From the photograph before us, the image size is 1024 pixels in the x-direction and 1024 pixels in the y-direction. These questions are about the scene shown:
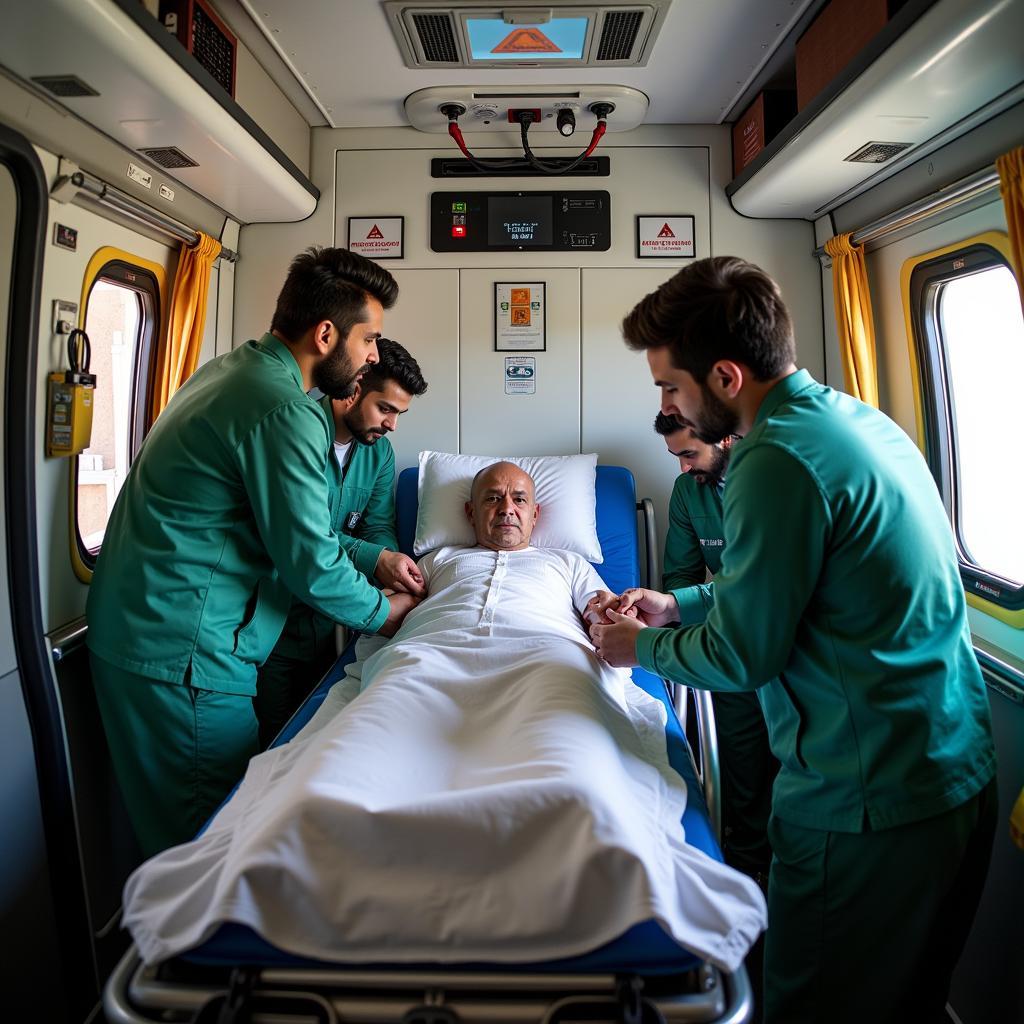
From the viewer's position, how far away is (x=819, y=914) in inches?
71.6

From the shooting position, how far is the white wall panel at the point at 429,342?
4.20 metres

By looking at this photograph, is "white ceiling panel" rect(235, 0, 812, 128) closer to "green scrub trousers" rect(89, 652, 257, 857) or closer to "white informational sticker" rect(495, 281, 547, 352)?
"white informational sticker" rect(495, 281, 547, 352)

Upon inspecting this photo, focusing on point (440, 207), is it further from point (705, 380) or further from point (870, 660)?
point (870, 660)

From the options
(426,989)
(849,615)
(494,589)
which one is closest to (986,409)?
(849,615)

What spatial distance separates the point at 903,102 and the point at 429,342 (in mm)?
2507

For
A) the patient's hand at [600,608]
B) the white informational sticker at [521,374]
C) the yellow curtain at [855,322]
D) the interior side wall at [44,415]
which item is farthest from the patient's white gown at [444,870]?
the white informational sticker at [521,374]

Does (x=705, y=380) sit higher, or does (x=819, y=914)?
(x=705, y=380)

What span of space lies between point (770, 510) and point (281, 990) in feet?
4.61

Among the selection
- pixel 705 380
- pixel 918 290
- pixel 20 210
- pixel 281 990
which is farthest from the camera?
pixel 918 290

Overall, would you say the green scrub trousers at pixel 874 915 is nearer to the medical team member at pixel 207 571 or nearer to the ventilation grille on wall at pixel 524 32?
the medical team member at pixel 207 571

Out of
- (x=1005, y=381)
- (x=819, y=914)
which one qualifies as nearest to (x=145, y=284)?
(x=819, y=914)

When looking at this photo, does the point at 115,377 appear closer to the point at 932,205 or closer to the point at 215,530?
the point at 215,530

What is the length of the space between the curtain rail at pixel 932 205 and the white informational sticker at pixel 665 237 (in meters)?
0.89

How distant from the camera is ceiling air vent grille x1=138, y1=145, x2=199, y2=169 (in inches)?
116
